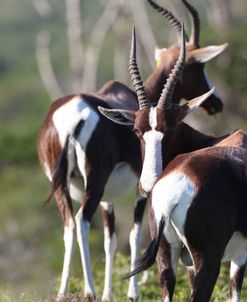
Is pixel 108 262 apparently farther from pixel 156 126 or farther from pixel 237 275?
pixel 156 126

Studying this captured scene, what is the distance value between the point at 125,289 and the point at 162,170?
12.4 ft

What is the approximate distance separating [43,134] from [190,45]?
249 cm

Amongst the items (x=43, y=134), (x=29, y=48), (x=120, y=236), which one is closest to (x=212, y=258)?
(x=43, y=134)

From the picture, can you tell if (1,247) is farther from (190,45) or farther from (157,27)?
(190,45)

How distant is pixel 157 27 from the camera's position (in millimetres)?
39562

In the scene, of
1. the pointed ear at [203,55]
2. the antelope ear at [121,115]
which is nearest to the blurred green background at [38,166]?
the pointed ear at [203,55]

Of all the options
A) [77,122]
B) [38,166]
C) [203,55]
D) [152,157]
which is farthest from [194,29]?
[38,166]

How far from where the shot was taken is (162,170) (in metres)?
7.99

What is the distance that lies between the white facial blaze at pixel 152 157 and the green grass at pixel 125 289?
171cm

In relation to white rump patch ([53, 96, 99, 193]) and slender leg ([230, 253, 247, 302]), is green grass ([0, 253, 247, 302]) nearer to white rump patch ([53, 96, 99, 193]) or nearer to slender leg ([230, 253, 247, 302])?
white rump patch ([53, 96, 99, 193])

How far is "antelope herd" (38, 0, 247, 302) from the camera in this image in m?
7.25

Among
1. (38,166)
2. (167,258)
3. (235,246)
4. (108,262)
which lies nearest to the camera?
(167,258)

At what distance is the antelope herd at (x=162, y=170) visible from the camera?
23.8ft

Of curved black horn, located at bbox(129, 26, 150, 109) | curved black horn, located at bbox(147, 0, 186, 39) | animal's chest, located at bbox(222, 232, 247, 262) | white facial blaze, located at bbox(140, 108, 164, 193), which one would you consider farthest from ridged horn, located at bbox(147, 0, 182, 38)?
animal's chest, located at bbox(222, 232, 247, 262)
